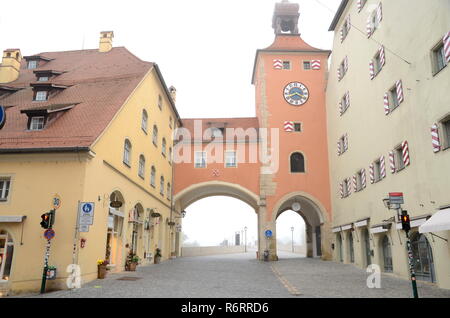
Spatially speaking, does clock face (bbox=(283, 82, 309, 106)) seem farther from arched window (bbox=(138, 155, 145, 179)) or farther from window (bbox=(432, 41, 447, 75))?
window (bbox=(432, 41, 447, 75))

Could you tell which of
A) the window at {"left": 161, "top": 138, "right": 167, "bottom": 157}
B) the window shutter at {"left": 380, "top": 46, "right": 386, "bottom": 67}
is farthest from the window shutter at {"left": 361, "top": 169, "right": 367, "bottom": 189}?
the window at {"left": 161, "top": 138, "right": 167, "bottom": 157}

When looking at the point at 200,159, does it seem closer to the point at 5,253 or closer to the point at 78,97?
the point at 78,97

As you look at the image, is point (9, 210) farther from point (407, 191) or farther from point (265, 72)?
point (265, 72)

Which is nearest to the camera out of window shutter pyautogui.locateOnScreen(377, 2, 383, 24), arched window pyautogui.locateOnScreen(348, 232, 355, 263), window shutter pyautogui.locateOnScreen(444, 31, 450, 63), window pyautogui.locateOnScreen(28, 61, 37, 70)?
window shutter pyautogui.locateOnScreen(444, 31, 450, 63)

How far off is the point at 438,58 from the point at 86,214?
1423 centimetres

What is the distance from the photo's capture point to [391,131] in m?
19.1

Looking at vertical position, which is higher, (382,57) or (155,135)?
(382,57)

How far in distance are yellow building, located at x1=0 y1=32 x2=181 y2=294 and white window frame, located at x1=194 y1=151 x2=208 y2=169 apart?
581 centimetres

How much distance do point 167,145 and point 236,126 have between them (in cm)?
695

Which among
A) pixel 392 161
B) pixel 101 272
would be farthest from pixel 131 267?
pixel 392 161

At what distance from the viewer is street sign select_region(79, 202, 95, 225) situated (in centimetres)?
1334

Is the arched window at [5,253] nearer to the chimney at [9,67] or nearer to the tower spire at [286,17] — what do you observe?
the chimney at [9,67]

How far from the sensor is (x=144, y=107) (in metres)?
23.2
